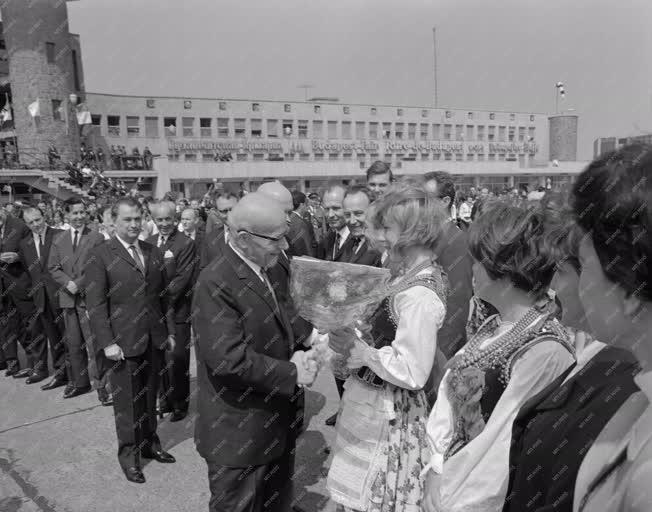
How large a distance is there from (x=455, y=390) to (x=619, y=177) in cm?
110

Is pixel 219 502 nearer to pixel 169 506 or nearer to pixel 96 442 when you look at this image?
pixel 169 506

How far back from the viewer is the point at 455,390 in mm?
1810

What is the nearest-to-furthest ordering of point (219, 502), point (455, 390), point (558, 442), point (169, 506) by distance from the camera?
point (558, 442)
point (455, 390)
point (219, 502)
point (169, 506)

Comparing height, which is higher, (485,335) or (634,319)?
(634,319)

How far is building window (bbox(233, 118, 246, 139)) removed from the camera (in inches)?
1938

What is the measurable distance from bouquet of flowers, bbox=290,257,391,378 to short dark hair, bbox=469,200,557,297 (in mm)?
423

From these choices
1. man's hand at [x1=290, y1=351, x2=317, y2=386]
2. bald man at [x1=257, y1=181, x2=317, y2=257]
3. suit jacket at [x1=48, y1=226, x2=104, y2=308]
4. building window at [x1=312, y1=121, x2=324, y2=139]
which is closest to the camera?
Result: man's hand at [x1=290, y1=351, x2=317, y2=386]

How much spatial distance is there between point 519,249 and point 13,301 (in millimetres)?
6828

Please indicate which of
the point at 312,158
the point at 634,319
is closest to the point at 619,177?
the point at 634,319

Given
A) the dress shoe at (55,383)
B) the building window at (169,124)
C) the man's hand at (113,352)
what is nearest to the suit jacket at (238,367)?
the man's hand at (113,352)

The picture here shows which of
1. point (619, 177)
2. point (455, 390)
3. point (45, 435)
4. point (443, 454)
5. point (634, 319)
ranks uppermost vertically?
point (619, 177)

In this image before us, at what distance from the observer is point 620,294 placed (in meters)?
0.90

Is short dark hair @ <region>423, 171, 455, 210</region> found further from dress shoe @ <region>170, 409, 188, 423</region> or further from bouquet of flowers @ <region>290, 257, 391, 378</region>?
dress shoe @ <region>170, 409, 188, 423</region>

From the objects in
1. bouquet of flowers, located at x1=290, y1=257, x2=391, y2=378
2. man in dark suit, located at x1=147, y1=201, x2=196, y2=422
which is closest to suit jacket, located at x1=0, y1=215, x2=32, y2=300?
man in dark suit, located at x1=147, y1=201, x2=196, y2=422
